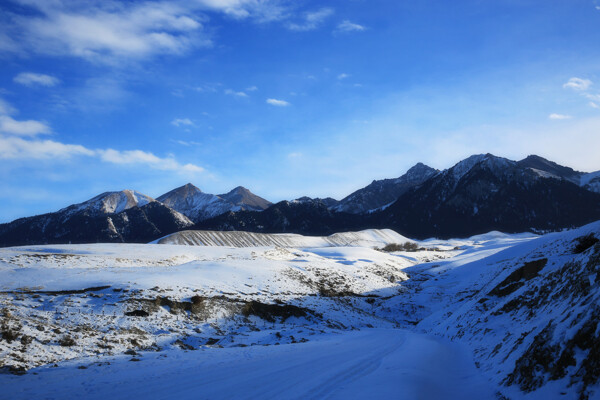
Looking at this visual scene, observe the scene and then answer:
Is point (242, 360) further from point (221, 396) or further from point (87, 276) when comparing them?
point (87, 276)

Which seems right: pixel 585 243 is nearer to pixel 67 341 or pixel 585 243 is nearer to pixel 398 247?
pixel 67 341

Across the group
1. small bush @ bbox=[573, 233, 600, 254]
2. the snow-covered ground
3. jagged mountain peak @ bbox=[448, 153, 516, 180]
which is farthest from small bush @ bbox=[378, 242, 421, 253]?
jagged mountain peak @ bbox=[448, 153, 516, 180]

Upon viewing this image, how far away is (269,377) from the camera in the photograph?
28.1 ft

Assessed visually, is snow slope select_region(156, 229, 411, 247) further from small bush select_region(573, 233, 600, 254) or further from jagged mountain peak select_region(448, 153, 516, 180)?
jagged mountain peak select_region(448, 153, 516, 180)

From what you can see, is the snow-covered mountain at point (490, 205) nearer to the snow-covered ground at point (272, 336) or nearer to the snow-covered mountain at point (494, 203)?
the snow-covered mountain at point (494, 203)

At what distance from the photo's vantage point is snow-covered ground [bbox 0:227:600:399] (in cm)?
730

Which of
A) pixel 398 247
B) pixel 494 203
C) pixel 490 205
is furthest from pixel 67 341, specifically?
pixel 494 203

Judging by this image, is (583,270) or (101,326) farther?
(101,326)

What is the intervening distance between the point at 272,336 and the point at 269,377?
A: 25.4 feet

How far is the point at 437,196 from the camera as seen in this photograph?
632ft

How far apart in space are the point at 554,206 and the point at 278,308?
175 metres

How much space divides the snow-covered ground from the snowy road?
47 mm

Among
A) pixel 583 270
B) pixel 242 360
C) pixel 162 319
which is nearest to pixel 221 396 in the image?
pixel 242 360

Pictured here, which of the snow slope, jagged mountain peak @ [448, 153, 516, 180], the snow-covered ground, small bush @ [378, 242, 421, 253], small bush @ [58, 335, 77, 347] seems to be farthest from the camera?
jagged mountain peak @ [448, 153, 516, 180]
